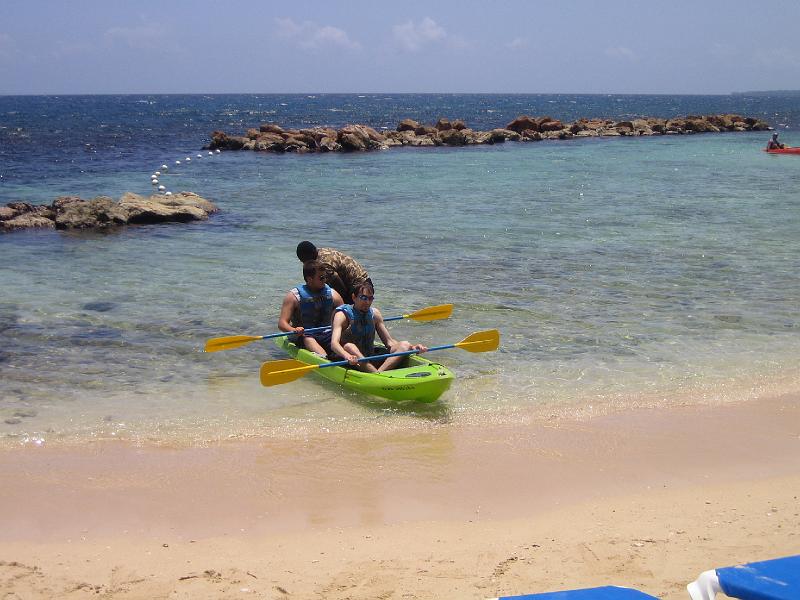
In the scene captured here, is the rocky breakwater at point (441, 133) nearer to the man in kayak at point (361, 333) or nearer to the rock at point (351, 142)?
the rock at point (351, 142)

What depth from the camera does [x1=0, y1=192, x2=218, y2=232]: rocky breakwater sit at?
18.7 metres

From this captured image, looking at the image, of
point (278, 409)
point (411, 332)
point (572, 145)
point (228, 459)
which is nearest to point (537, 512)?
point (228, 459)

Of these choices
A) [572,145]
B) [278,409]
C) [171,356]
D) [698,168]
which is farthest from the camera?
[572,145]

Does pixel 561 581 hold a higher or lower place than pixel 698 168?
lower

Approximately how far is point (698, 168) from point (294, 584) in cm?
2999

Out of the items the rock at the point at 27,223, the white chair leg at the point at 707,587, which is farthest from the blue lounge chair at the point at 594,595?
the rock at the point at 27,223

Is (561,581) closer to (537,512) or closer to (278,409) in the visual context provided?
(537,512)

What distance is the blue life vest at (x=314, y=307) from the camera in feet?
30.7

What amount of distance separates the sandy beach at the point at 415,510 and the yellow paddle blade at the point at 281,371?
3.32 feet

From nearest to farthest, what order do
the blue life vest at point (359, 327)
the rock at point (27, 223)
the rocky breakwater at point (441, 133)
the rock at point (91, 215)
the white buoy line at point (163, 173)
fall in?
the blue life vest at point (359, 327) → the rock at point (27, 223) → the rock at point (91, 215) → the white buoy line at point (163, 173) → the rocky breakwater at point (441, 133)

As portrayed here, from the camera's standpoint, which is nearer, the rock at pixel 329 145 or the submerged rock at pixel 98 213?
the submerged rock at pixel 98 213

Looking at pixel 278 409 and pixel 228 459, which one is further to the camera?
pixel 278 409

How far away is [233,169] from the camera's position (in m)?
32.1

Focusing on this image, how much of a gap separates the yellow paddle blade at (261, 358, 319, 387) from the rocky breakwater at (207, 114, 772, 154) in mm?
32575
